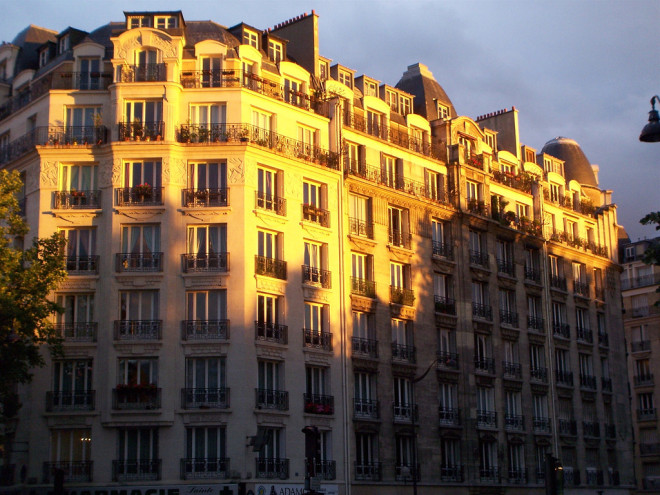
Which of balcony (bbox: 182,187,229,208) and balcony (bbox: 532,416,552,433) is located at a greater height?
balcony (bbox: 182,187,229,208)

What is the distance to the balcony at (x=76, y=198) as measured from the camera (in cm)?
4147

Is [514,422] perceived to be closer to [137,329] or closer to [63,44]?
[137,329]

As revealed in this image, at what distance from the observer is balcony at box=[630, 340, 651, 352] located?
74.1m

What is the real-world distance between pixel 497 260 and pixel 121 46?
22.7 m

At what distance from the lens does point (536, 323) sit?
55.7m

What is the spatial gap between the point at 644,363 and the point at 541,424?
23.1 meters

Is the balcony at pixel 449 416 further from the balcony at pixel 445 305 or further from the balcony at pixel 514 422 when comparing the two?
the balcony at pixel 445 305

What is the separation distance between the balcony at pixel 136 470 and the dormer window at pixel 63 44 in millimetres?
18345

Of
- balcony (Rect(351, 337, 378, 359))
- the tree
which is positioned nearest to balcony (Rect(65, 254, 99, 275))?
the tree

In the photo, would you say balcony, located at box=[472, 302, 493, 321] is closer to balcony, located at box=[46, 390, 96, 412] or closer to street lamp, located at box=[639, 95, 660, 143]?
balcony, located at box=[46, 390, 96, 412]

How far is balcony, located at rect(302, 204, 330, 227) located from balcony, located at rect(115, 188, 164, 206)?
20.6 ft

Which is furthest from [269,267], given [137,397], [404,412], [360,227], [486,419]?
[486,419]

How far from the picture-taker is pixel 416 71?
56844 millimetres

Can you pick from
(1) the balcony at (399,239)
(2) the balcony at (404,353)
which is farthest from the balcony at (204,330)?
(1) the balcony at (399,239)
